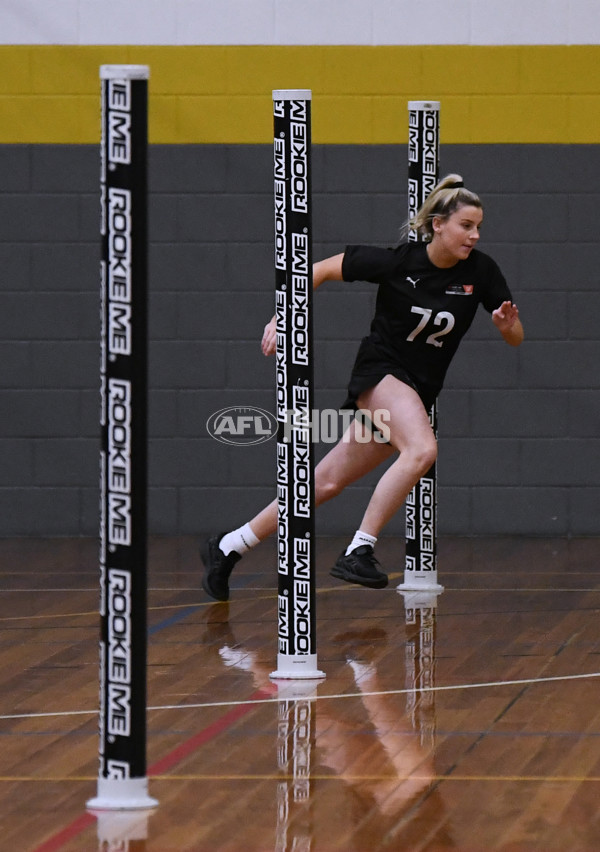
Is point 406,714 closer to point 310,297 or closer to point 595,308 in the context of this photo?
point 310,297

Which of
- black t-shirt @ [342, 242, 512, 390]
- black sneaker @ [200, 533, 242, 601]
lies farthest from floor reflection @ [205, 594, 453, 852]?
black t-shirt @ [342, 242, 512, 390]

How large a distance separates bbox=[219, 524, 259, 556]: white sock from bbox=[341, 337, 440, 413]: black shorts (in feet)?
2.40

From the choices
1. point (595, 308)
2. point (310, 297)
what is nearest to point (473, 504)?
point (595, 308)

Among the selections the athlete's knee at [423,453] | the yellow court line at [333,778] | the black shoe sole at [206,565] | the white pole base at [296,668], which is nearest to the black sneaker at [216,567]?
the black shoe sole at [206,565]

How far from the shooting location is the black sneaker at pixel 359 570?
21.8ft

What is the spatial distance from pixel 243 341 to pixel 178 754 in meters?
5.27

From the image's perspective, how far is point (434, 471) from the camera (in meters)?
7.75

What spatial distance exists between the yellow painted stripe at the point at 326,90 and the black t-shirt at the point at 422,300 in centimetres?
272

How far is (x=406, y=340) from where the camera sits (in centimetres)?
696

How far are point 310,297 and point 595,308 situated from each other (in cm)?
428

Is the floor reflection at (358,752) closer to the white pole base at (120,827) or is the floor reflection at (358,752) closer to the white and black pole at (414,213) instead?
the white pole base at (120,827)

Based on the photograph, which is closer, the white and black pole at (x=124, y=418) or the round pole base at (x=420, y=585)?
the white and black pole at (x=124, y=418)

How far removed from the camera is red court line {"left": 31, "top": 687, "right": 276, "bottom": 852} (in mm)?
3746

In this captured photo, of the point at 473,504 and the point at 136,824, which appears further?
the point at 473,504
